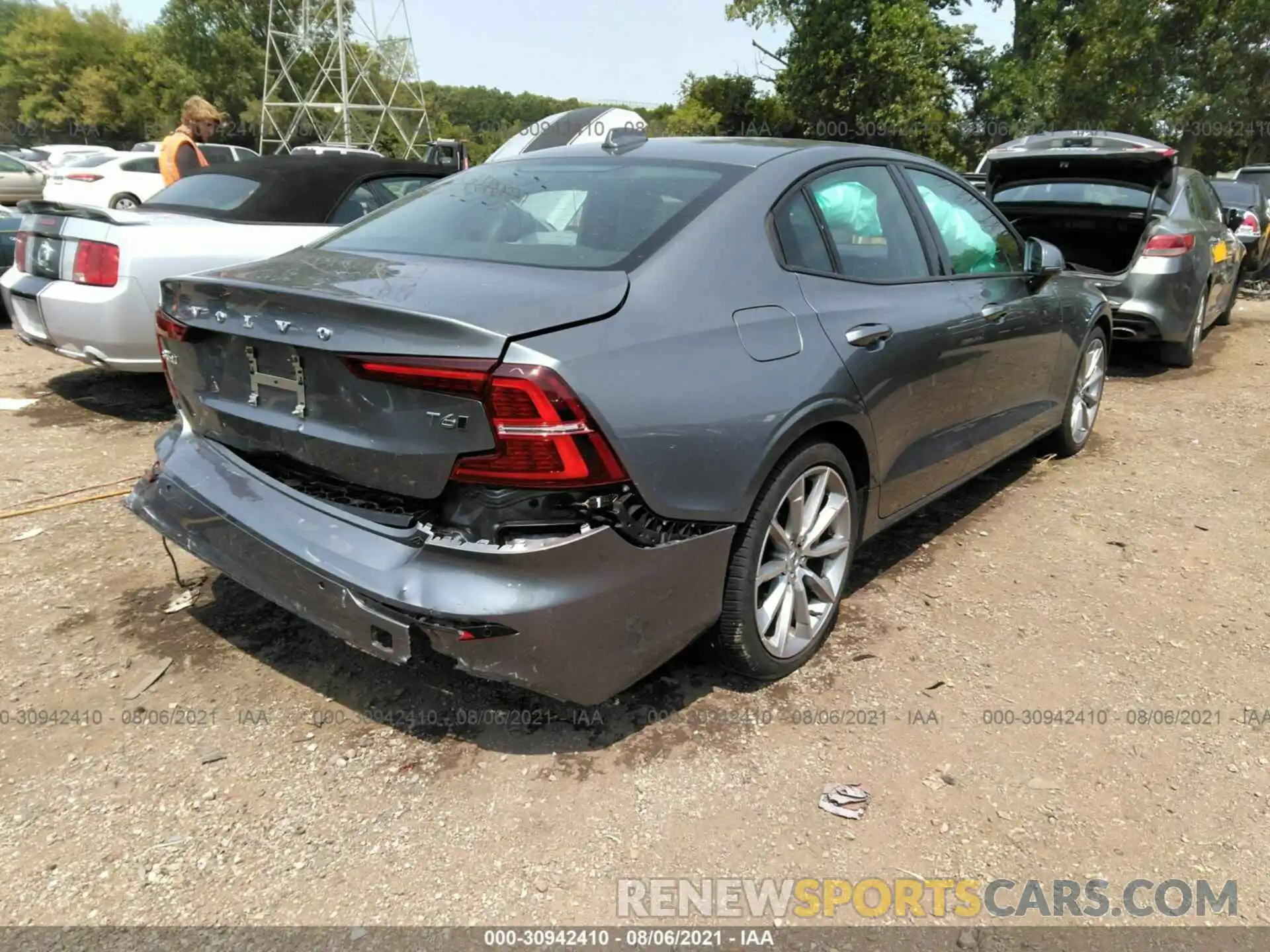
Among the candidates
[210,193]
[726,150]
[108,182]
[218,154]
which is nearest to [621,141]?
[726,150]

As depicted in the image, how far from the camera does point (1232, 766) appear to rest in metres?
2.58

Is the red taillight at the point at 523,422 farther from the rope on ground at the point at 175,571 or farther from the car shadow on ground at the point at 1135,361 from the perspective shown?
the car shadow on ground at the point at 1135,361

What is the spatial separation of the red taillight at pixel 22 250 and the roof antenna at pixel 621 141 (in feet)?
12.6

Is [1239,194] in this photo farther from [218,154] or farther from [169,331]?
[218,154]

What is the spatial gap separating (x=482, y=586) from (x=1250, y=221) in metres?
11.4

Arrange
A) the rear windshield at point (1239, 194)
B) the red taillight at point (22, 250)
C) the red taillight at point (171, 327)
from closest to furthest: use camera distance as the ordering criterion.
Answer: the red taillight at point (171, 327) → the red taillight at point (22, 250) → the rear windshield at point (1239, 194)

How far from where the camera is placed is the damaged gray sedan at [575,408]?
2.11 m

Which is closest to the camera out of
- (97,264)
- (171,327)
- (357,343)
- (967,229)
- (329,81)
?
(357,343)

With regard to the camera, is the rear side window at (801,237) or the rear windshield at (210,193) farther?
the rear windshield at (210,193)

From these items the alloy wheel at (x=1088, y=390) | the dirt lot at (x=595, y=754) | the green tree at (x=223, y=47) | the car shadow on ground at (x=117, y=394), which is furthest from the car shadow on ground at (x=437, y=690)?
the green tree at (x=223, y=47)

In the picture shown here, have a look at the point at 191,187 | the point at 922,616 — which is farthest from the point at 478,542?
the point at 191,187

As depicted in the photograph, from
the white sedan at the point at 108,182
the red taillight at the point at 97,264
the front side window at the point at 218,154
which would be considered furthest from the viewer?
the front side window at the point at 218,154

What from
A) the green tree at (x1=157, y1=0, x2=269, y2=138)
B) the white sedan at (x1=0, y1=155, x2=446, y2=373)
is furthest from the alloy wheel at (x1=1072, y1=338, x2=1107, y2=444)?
the green tree at (x1=157, y1=0, x2=269, y2=138)

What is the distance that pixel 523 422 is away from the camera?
203 cm
